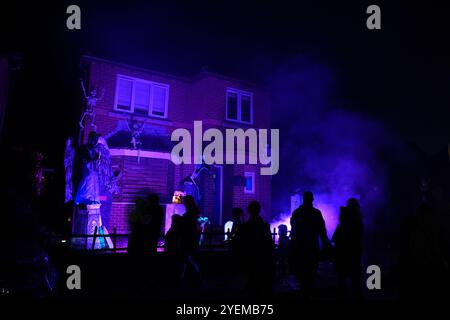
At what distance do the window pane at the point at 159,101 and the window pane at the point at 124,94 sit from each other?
3.72 ft

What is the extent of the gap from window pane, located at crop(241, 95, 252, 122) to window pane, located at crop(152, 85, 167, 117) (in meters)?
4.15

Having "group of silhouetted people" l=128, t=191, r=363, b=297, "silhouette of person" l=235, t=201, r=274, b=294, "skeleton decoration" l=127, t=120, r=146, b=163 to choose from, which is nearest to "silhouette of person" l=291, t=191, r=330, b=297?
"group of silhouetted people" l=128, t=191, r=363, b=297

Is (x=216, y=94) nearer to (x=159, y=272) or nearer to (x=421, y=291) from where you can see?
(x=159, y=272)

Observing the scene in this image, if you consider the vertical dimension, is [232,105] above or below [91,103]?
above

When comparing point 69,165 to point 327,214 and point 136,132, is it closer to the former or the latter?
point 136,132

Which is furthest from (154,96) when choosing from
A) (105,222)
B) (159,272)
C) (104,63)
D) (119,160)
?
(159,272)

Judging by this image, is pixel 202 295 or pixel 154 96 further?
pixel 154 96

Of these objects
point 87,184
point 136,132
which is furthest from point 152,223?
point 136,132

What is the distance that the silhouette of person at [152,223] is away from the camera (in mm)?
4961

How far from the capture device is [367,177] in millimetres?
18406

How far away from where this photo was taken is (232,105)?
51.4 ft

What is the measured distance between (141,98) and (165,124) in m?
1.64
